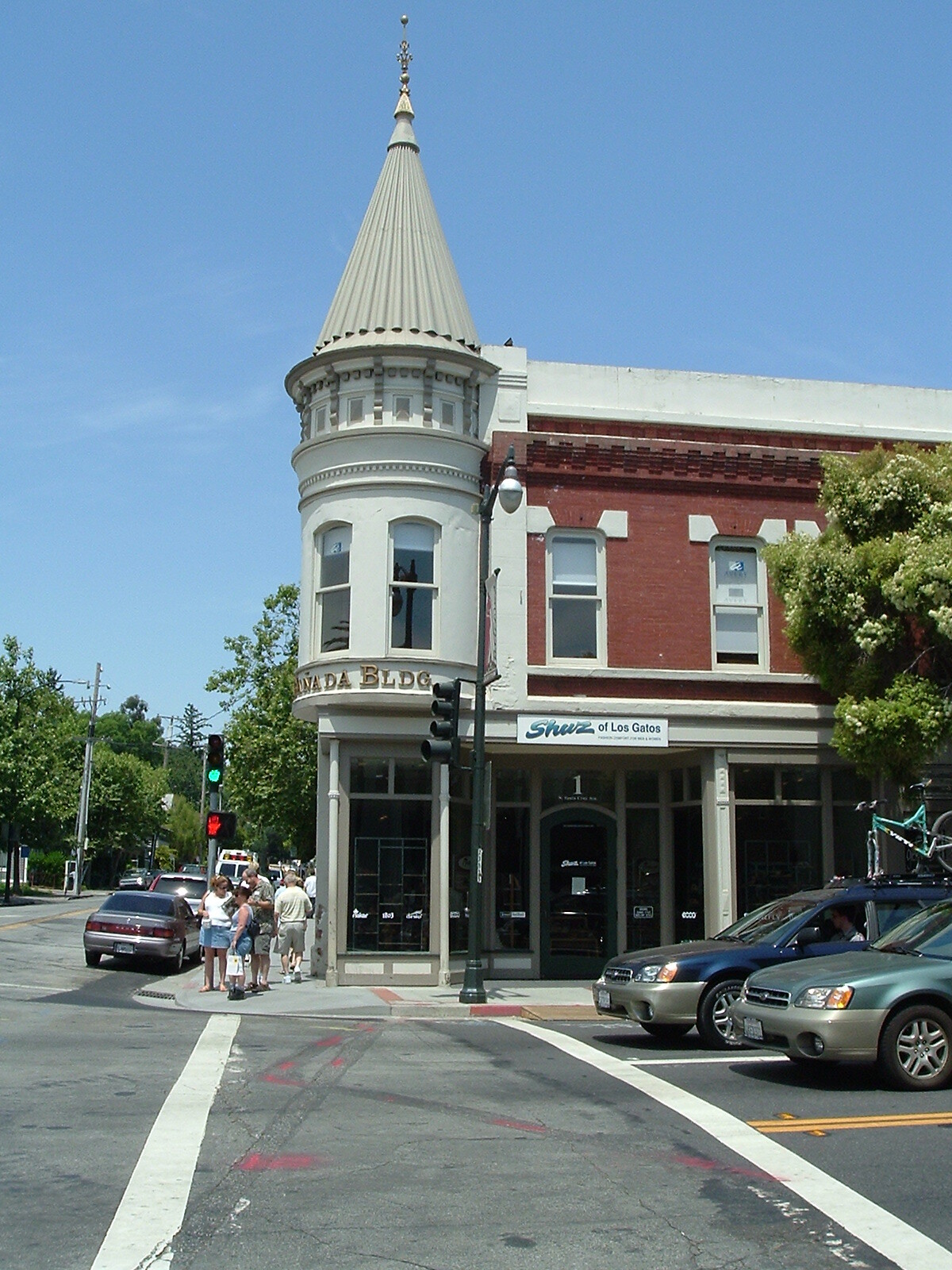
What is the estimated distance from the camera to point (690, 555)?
21688 mm

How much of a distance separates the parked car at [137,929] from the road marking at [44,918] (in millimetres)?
9984

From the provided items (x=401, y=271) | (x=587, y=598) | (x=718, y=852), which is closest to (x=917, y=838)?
(x=718, y=852)

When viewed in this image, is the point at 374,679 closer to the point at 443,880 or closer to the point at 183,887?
the point at 443,880

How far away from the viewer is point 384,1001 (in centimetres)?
1795

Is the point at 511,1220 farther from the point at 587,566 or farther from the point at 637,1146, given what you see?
the point at 587,566

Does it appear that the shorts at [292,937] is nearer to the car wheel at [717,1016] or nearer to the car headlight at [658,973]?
the car headlight at [658,973]

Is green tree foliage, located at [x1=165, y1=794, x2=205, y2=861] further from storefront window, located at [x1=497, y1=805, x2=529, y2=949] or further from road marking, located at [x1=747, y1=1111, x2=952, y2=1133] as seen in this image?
road marking, located at [x1=747, y1=1111, x2=952, y2=1133]

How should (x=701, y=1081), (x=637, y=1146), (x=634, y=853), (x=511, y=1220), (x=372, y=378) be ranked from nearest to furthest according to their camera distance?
(x=511, y=1220)
(x=637, y=1146)
(x=701, y=1081)
(x=372, y=378)
(x=634, y=853)

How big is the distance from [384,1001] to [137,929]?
24.3 feet

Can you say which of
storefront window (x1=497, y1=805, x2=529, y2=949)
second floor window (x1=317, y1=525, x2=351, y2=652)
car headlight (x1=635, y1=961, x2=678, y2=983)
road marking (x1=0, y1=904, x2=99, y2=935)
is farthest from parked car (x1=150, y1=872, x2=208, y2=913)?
car headlight (x1=635, y1=961, x2=678, y2=983)

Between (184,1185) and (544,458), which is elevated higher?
(544,458)

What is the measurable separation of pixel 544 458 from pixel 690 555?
114 inches

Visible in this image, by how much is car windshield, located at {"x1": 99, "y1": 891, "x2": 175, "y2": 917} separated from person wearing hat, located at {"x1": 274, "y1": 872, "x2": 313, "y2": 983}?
3.24 meters

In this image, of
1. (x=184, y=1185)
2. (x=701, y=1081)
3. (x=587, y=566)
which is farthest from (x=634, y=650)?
(x=184, y=1185)
